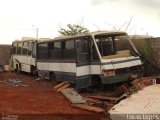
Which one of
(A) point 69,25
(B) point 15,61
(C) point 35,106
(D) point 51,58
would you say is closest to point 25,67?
(B) point 15,61

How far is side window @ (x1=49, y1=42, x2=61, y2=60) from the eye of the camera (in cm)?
1747

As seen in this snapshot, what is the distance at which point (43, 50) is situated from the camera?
65.6 ft

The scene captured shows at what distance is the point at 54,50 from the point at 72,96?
532 cm

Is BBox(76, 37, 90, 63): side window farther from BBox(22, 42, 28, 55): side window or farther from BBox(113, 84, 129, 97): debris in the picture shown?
BBox(22, 42, 28, 55): side window

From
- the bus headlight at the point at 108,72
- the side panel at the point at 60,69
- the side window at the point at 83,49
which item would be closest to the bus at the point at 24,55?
the side panel at the point at 60,69

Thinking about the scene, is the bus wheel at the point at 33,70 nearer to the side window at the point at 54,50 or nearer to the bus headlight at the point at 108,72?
the side window at the point at 54,50

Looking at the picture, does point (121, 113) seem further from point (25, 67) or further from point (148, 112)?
point (25, 67)

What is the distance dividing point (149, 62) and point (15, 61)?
14.0 metres

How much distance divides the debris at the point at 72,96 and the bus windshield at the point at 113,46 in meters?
2.17

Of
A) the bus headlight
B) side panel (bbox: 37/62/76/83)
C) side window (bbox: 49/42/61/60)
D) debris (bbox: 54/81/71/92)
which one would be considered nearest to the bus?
side panel (bbox: 37/62/76/83)

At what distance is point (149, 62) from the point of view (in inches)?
672

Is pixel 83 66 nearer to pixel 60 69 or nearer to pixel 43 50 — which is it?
pixel 60 69

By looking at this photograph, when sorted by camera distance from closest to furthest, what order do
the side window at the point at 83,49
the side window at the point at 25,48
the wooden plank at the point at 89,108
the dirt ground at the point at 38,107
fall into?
the dirt ground at the point at 38,107, the wooden plank at the point at 89,108, the side window at the point at 83,49, the side window at the point at 25,48

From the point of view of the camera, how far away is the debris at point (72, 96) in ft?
40.6
